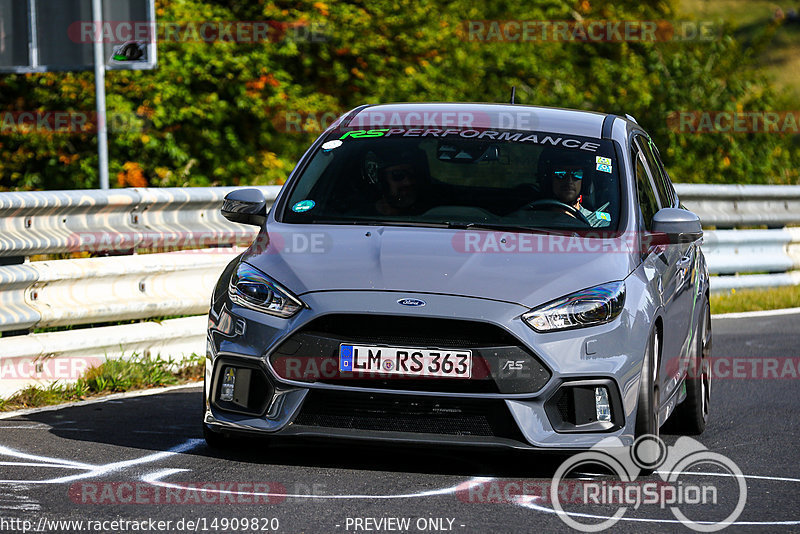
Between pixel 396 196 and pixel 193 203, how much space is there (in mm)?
2800

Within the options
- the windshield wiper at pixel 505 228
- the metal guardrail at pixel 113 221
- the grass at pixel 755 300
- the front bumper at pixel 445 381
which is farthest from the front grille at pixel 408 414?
the grass at pixel 755 300

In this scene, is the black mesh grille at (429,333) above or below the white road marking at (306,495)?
above

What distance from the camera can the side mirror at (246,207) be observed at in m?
7.26

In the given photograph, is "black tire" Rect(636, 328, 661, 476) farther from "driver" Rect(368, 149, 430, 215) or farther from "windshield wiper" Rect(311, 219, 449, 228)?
"driver" Rect(368, 149, 430, 215)

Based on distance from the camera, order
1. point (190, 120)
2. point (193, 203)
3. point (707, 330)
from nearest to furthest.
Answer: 1. point (707, 330)
2. point (193, 203)
3. point (190, 120)

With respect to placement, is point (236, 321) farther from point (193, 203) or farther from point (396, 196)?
point (193, 203)

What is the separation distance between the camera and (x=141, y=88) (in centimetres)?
2277

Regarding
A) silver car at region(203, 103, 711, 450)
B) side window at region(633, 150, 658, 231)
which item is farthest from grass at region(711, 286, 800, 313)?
silver car at region(203, 103, 711, 450)

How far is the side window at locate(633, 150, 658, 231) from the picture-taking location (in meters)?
7.39

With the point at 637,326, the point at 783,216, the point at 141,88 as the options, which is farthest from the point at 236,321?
the point at 141,88

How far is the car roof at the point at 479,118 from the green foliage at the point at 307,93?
917 centimetres

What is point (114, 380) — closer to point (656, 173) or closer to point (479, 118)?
point (479, 118)

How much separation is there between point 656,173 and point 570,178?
4.63 feet

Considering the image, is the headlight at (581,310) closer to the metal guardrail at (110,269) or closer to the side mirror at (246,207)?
the side mirror at (246,207)
